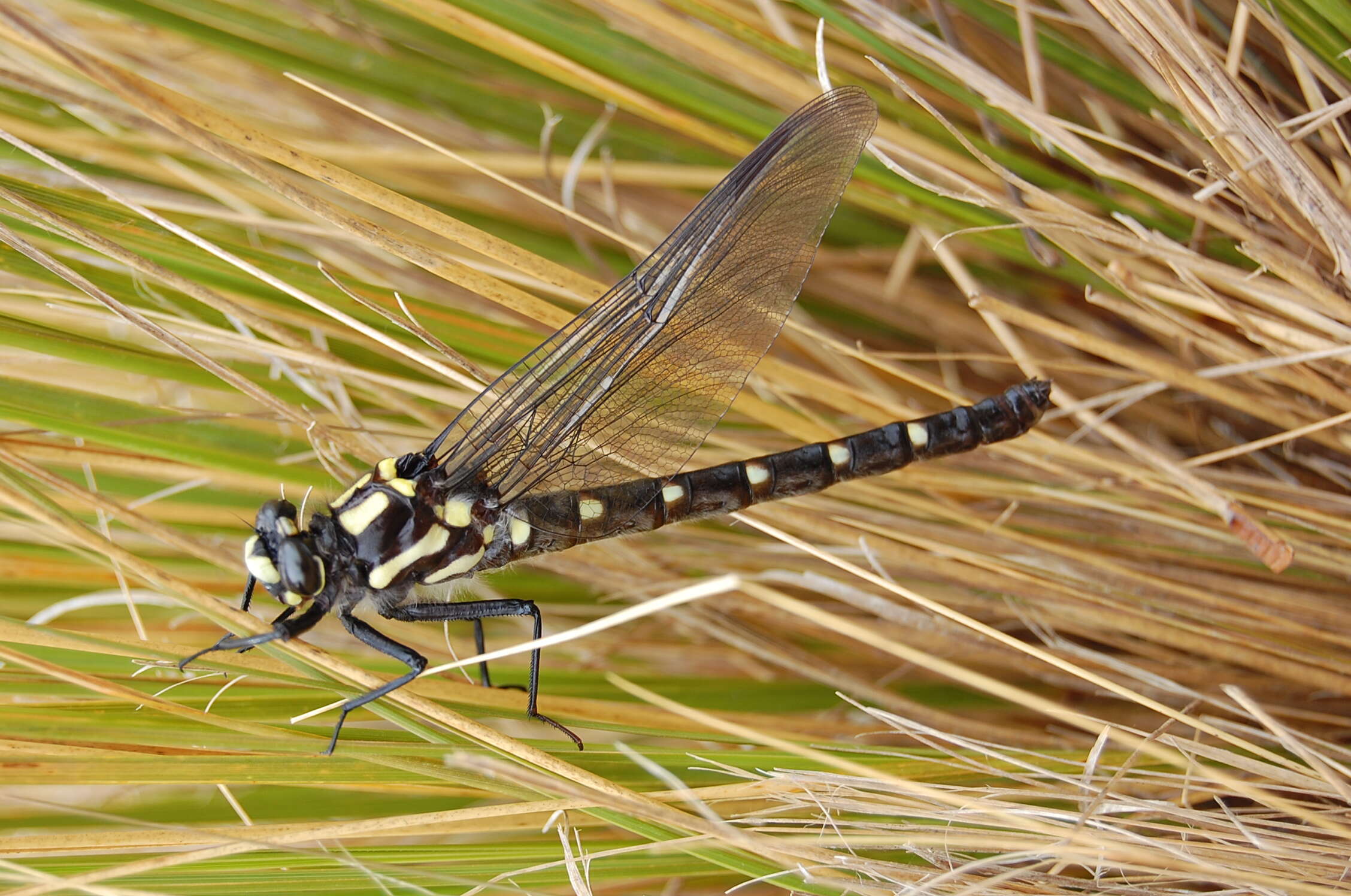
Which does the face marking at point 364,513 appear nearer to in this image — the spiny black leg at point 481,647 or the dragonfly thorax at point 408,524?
the dragonfly thorax at point 408,524

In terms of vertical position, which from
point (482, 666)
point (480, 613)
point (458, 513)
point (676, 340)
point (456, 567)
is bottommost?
point (482, 666)

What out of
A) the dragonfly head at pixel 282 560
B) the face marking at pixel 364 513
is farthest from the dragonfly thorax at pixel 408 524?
the dragonfly head at pixel 282 560

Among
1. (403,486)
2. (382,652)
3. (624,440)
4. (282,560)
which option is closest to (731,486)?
(624,440)

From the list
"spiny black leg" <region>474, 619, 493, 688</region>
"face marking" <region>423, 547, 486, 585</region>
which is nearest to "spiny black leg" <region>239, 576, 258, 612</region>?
"face marking" <region>423, 547, 486, 585</region>

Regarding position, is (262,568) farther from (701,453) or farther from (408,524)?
(701,453)

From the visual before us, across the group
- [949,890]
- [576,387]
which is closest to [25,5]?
[576,387]

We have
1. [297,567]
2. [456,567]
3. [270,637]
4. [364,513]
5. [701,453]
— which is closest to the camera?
[270,637]
